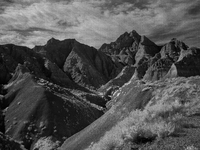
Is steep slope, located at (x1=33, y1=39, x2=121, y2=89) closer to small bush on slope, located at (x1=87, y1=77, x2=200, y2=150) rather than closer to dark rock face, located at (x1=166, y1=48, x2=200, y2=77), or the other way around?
dark rock face, located at (x1=166, y1=48, x2=200, y2=77)

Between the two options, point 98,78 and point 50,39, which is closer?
point 98,78

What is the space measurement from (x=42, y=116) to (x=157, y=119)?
42311mm

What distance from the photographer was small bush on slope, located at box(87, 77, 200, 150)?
29.1ft

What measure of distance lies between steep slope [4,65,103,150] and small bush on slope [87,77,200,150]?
3038 cm

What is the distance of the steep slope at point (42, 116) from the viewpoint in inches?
1697

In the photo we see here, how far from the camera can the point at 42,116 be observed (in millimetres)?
48844

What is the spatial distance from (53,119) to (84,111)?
409 inches

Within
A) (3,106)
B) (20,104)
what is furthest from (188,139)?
(3,106)

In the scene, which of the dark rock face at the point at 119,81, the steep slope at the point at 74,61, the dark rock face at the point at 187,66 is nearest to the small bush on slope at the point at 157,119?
the dark rock face at the point at 187,66

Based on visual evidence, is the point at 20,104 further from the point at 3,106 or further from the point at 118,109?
the point at 118,109

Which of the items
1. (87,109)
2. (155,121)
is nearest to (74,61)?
(87,109)

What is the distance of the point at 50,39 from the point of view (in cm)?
19338

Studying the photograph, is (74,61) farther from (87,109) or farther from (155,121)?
(155,121)

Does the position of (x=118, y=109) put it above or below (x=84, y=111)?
above
